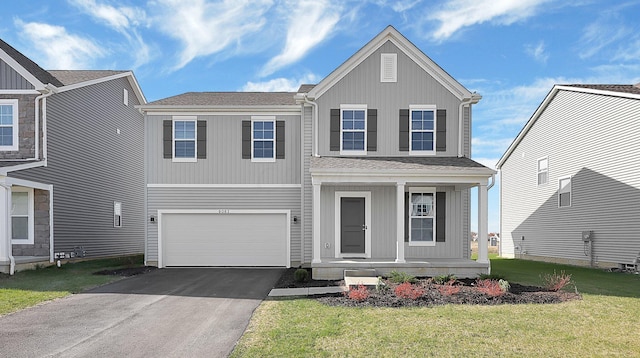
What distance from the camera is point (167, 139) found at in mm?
15969

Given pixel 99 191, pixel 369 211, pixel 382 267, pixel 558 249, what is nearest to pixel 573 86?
pixel 558 249

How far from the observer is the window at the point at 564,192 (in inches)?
736

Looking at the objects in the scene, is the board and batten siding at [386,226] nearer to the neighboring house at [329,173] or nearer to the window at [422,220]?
the neighboring house at [329,173]

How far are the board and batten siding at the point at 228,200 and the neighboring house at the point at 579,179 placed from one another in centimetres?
1116

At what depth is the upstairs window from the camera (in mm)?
16031

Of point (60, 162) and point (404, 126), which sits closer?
point (404, 126)

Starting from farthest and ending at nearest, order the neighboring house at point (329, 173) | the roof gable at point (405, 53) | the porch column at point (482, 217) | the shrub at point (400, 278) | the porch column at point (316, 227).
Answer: the roof gable at point (405, 53) → the neighboring house at point (329, 173) → the porch column at point (482, 217) → the porch column at point (316, 227) → the shrub at point (400, 278)

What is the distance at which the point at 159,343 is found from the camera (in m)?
6.63

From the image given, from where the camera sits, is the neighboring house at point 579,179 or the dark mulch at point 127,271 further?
the neighboring house at point 579,179

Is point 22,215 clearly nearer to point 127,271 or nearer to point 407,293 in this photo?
point 127,271

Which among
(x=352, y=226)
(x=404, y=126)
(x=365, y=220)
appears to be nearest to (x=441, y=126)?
(x=404, y=126)

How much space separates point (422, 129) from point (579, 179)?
25.5ft

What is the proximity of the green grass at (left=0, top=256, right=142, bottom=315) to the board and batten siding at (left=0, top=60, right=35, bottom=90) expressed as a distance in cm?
623

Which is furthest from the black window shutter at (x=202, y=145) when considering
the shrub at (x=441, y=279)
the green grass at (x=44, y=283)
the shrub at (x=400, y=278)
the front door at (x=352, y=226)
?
the shrub at (x=441, y=279)
